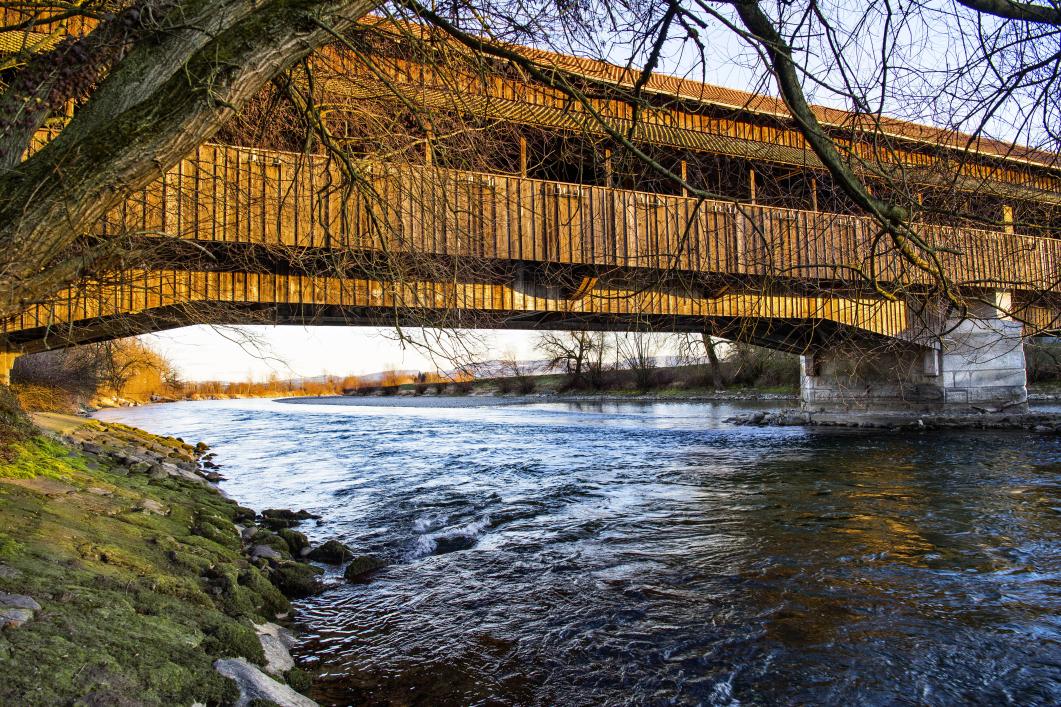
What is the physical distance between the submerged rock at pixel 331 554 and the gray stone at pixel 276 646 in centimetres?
145

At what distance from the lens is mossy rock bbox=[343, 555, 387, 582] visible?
4293mm

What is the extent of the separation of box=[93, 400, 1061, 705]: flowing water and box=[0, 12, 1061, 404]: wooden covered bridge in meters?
1.40

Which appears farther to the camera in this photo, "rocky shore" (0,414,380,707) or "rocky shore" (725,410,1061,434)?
"rocky shore" (725,410,1061,434)

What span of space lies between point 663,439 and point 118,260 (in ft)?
37.5

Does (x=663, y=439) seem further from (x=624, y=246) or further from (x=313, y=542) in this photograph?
(x=313, y=542)

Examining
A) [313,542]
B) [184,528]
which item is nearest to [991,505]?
A: [313,542]

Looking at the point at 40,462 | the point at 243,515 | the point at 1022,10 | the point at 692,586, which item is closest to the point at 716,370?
the point at 243,515

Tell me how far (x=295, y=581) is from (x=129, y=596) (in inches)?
61.2

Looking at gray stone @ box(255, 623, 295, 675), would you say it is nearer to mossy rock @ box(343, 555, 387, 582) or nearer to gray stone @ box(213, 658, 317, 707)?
gray stone @ box(213, 658, 317, 707)

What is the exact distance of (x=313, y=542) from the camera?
209 inches

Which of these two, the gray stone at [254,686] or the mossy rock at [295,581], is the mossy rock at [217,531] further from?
the gray stone at [254,686]

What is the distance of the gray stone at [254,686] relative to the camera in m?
2.08

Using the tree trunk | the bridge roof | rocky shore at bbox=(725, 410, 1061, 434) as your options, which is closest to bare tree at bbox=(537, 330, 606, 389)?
the tree trunk

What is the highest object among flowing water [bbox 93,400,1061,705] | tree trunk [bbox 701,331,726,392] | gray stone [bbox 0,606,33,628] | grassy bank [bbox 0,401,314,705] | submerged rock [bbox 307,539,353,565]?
tree trunk [bbox 701,331,726,392]
